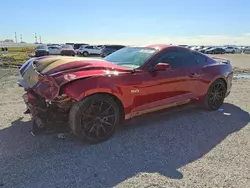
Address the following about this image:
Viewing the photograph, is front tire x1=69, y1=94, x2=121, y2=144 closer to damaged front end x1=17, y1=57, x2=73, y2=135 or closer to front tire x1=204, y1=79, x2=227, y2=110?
damaged front end x1=17, y1=57, x2=73, y2=135

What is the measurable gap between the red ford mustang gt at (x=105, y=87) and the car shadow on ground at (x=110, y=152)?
303 mm

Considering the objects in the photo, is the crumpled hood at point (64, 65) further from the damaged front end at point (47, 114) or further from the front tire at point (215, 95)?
the front tire at point (215, 95)

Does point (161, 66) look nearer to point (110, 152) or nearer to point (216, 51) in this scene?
point (110, 152)

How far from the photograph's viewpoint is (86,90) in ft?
12.1

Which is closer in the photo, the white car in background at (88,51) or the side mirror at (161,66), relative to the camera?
the side mirror at (161,66)

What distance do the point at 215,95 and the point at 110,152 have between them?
3248mm

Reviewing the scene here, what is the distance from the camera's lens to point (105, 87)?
3.86m

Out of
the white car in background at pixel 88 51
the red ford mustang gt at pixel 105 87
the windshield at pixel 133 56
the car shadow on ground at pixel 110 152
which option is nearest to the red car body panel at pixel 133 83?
the red ford mustang gt at pixel 105 87

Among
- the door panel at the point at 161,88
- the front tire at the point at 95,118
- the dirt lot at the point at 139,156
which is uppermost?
the door panel at the point at 161,88

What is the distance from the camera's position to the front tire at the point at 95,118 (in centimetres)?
376

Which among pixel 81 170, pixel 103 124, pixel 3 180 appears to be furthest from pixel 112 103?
pixel 3 180

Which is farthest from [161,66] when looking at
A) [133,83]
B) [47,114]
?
[47,114]

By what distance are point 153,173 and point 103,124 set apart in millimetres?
1204

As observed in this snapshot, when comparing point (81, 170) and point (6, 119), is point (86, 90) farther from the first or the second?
point (6, 119)
